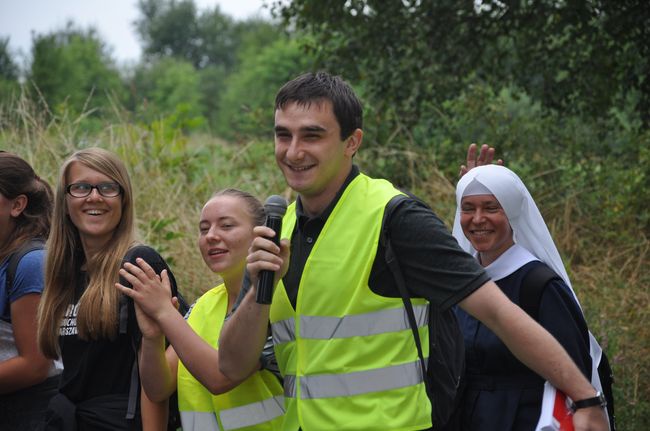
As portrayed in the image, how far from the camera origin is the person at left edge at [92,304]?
383cm

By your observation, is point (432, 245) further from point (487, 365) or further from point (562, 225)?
point (562, 225)

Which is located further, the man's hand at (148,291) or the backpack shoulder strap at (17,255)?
the backpack shoulder strap at (17,255)

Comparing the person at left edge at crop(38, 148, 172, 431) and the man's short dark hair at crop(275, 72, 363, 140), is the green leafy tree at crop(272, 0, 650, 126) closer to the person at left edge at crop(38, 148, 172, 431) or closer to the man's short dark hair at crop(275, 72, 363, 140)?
the person at left edge at crop(38, 148, 172, 431)

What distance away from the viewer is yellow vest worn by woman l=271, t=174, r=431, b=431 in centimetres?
304

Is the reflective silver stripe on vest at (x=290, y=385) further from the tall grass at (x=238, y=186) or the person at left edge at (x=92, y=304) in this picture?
the tall grass at (x=238, y=186)

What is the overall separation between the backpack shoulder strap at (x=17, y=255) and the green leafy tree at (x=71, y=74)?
593 cm

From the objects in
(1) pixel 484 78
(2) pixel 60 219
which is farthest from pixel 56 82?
(2) pixel 60 219

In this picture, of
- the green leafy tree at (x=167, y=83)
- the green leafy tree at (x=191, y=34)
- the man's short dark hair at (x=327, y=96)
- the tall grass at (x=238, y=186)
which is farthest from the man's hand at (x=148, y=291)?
the green leafy tree at (x=191, y=34)

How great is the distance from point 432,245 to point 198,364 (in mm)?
1056

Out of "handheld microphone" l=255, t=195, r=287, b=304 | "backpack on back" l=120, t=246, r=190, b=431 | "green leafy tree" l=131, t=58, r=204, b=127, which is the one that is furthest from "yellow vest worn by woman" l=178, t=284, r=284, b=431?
"green leafy tree" l=131, t=58, r=204, b=127

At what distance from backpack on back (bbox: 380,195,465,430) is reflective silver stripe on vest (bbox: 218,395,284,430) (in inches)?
28.6

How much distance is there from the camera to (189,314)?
392cm

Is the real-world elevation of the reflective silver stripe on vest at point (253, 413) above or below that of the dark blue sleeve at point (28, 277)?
below

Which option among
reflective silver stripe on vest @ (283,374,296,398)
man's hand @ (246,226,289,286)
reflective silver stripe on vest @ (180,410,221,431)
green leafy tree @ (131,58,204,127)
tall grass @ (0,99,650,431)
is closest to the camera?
man's hand @ (246,226,289,286)
